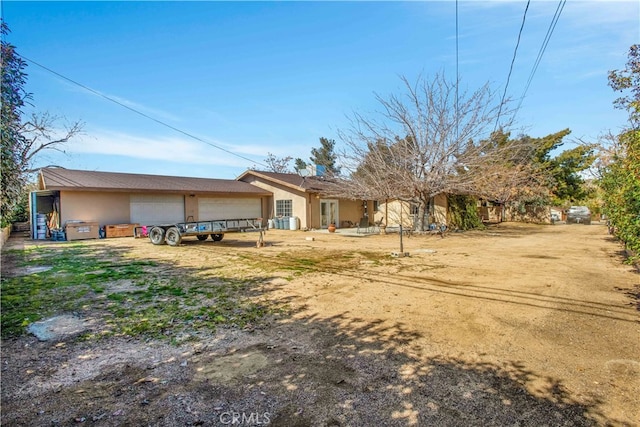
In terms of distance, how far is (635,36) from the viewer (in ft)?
28.3

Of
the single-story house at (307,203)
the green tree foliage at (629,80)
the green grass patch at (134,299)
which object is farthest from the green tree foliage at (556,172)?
the green grass patch at (134,299)

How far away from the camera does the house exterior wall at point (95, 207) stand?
51.3 ft

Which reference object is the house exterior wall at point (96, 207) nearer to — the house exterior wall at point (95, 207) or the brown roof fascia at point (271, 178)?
the house exterior wall at point (95, 207)

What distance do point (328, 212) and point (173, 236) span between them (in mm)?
12188

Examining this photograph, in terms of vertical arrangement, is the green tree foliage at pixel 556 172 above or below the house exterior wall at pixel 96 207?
above

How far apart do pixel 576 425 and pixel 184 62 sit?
16.3 m

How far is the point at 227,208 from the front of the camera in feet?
70.7

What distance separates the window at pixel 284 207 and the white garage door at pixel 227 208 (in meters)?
1.52

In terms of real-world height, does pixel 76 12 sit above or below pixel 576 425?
above

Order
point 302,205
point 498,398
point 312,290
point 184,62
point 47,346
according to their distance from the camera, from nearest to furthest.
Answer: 1. point 498,398
2. point 47,346
3. point 312,290
4. point 184,62
5. point 302,205

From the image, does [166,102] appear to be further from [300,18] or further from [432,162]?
[432,162]

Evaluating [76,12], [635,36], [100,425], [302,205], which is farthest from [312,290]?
[302,205]

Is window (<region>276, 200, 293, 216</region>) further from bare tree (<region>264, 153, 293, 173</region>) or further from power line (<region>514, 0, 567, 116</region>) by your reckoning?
bare tree (<region>264, 153, 293, 173</region>)

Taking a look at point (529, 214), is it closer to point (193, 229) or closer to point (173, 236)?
point (193, 229)
